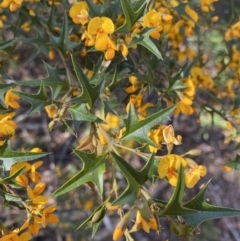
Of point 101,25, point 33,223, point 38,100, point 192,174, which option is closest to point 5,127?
point 38,100

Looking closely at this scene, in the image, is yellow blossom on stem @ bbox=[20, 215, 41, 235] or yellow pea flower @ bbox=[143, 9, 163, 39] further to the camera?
yellow pea flower @ bbox=[143, 9, 163, 39]

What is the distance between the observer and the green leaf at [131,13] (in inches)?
41.9

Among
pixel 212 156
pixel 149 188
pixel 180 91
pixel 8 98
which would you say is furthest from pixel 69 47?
pixel 212 156

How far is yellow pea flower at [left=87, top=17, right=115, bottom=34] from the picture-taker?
1.14 metres

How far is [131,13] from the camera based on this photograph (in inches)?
42.9

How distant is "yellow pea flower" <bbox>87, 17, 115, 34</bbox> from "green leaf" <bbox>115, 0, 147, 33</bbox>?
0.04 meters

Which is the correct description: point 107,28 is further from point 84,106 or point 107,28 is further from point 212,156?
point 212,156

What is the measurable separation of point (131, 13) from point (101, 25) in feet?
0.33

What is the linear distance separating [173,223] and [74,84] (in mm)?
549

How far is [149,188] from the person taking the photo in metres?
2.65

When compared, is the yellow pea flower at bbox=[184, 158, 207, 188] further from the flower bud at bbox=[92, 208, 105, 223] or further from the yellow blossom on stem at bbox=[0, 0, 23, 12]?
the yellow blossom on stem at bbox=[0, 0, 23, 12]

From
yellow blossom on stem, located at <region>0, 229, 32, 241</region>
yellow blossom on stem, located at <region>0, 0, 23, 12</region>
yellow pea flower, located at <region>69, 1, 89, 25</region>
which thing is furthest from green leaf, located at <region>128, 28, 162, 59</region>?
yellow blossom on stem, located at <region>0, 229, 32, 241</region>

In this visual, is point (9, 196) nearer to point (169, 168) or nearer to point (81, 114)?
point (81, 114)

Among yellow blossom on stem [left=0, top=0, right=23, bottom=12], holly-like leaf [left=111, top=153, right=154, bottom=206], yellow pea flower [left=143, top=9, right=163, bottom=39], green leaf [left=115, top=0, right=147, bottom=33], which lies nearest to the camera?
holly-like leaf [left=111, top=153, right=154, bottom=206]
